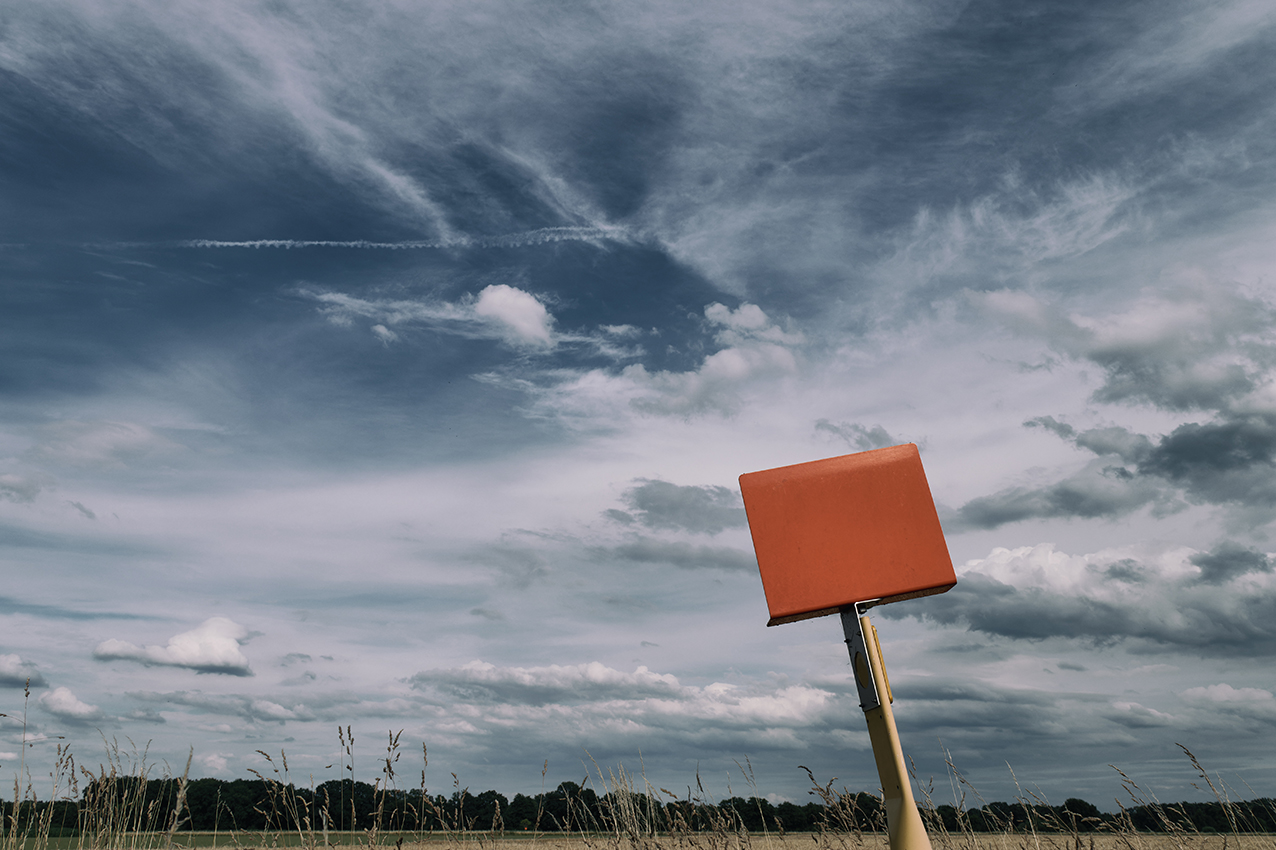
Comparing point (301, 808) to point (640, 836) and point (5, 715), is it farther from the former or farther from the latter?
point (5, 715)

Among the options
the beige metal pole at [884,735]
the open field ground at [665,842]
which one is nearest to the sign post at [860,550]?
the beige metal pole at [884,735]

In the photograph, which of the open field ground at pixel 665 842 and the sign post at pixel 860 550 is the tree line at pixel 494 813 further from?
the sign post at pixel 860 550

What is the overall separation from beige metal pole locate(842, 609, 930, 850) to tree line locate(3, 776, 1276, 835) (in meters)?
1.94

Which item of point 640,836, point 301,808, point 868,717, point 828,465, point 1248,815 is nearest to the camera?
point 868,717

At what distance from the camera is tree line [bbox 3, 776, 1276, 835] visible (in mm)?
4641

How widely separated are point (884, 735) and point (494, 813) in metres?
2.64

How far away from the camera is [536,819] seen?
215 inches

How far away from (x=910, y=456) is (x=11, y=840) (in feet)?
22.7

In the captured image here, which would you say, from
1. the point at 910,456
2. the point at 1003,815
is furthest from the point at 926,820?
the point at 910,456

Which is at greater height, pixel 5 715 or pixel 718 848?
pixel 5 715

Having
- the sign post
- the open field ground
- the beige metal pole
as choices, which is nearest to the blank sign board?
the sign post

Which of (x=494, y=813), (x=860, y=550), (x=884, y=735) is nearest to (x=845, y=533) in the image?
(x=860, y=550)

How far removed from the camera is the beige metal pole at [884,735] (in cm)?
320

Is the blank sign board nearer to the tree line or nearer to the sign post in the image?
the sign post
